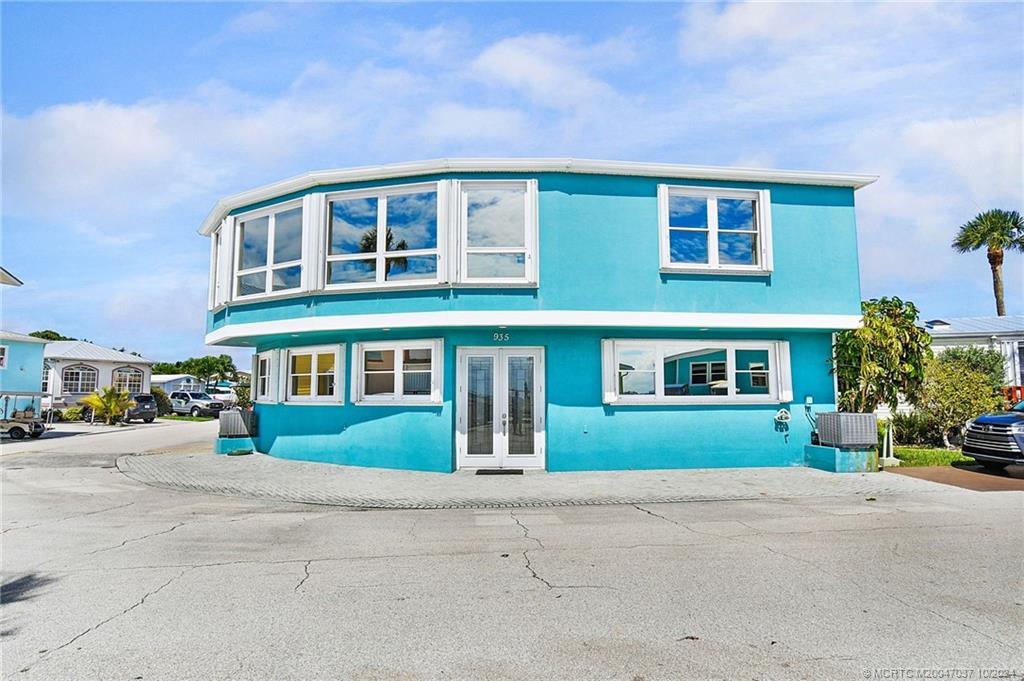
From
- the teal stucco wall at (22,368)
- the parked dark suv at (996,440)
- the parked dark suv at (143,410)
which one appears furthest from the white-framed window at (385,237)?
the teal stucco wall at (22,368)

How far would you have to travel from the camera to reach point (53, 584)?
5.71 m

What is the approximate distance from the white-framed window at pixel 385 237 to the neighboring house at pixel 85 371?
37.2 meters

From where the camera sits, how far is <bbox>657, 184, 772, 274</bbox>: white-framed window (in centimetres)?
1341

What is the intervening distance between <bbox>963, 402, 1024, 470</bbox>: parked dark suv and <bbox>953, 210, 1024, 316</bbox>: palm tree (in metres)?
30.6

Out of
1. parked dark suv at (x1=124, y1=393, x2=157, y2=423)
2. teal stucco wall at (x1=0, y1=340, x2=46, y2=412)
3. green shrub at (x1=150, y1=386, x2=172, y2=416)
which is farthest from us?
green shrub at (x1=150, y1=386, x2=172, y2=416)

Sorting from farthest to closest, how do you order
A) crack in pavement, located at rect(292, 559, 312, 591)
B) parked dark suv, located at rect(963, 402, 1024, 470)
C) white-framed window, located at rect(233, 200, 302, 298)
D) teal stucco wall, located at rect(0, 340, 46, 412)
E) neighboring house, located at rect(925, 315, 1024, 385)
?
teal stucco wall, located at rect(0, 340, 46, 412), neighboring house, located at rect(925, 315, 1024, 385), white-framed window, located at rect(233, 200, 302, 298), parked dark suv, located at rect(963, 402, 1024, 470), crack in pavement, located at rect(292, 559, 312, 591)

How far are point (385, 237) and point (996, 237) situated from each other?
39494 mm

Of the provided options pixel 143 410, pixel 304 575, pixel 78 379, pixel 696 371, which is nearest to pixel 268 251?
pixel 696 371

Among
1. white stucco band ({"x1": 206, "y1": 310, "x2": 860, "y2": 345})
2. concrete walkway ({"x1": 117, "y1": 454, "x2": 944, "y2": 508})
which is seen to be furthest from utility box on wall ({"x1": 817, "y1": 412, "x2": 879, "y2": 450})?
Result: white stucco band ({"x1": 206, "y1": 310, "x2": 860, "y2": 345})

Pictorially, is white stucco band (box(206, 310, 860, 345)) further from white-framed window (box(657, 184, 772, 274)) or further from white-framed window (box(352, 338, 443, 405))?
white-framed window (box(657, 184, 772, 274))

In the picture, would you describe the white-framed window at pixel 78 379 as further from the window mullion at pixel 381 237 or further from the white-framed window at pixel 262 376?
the window mullion at pixel 381 237

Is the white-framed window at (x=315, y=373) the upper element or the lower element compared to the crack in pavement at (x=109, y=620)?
upper

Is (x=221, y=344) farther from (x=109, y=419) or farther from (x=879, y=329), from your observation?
(x=109, y=419)

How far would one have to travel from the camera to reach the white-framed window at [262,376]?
1577 centimetres
